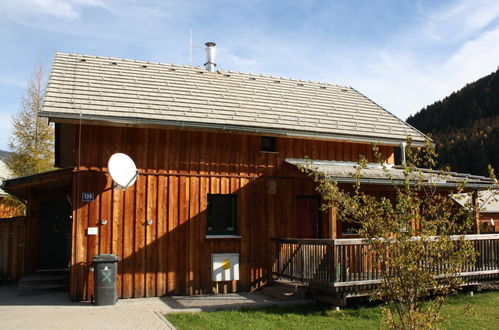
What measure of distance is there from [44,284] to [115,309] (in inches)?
138

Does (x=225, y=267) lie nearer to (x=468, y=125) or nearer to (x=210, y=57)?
(x=210, y=57)

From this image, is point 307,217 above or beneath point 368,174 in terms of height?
beneath

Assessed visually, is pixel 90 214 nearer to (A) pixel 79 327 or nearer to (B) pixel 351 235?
(A) pixel 79 327

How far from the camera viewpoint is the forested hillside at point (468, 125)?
42.9 m

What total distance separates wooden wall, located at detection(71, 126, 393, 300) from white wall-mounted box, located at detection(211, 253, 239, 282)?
0.16 metres

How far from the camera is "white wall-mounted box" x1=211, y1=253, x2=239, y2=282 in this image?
1233 cm

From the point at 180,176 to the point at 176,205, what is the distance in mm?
755

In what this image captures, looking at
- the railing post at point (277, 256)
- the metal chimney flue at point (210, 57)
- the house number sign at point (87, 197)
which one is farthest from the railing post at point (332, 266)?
the metal chimney flue at point (210, 57)

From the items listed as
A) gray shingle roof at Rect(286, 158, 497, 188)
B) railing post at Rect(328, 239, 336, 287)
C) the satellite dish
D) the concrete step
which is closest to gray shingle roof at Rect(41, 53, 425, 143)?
gray shingle roof at Rect(286, 158, 497, 188)

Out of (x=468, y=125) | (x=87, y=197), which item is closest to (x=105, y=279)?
(x=87, y=197)

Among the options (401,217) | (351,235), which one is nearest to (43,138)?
(351,235)

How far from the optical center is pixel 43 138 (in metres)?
22.7

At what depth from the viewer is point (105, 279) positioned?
10.6 metres

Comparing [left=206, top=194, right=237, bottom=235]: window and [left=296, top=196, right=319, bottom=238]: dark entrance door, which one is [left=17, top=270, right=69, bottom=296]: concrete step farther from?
[left=296, top=196, right=319, bottom=238]: dark entrance door
